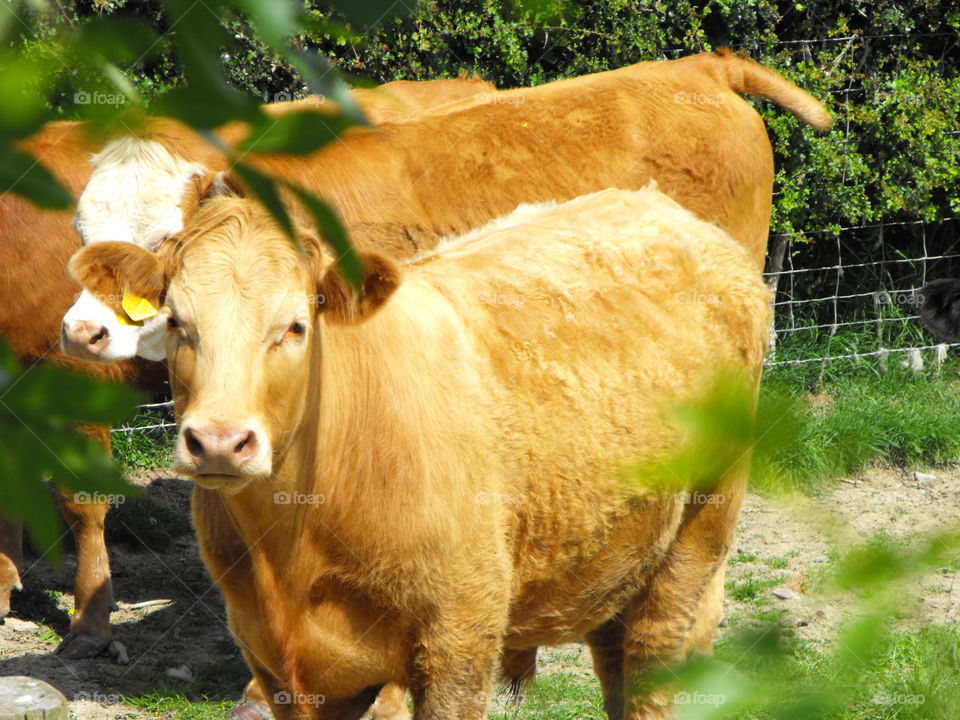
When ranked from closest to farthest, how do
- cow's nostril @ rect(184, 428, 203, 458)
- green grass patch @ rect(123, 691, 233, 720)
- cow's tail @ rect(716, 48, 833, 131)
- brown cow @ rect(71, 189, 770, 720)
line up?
cow's nostril @ rect(184, 428, 203, 458) < brown cow @ rect(71, 189, 770, 720) < green grass patch @ rect(123, 691, 233, 720) < cow's tail @ rect(716, 48, 833, 131)

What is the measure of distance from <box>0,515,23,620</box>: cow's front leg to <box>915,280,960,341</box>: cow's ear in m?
4.34

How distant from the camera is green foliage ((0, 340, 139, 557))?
0.66 m

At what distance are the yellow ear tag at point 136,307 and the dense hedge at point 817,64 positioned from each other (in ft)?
14.4

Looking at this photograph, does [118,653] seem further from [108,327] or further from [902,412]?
[902,412]

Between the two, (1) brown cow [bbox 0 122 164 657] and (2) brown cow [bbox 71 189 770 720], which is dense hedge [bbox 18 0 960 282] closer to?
(1) brown cow [bbox 0 122 164 657]

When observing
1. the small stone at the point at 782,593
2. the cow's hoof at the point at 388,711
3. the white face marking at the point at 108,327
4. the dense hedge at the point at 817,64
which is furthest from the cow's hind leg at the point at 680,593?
the dense hedge at the point at 817,64

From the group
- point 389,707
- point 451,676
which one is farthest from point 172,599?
point 451,676

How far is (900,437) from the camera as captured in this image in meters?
6.90

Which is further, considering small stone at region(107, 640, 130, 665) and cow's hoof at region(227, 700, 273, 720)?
small stone at region(107, 640, 130, 665)

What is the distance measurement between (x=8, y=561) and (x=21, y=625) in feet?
0.99

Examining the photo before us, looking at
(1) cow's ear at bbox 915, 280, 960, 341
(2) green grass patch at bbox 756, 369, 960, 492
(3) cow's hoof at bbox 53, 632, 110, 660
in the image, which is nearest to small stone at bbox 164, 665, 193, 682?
(3) cow's hoof at bbox 53, 632, 110, 660

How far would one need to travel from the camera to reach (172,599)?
554 centimetres

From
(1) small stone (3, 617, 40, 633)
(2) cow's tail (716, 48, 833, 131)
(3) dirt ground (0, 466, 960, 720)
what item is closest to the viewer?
(3) dirt ground (0, 466, 960, 720)

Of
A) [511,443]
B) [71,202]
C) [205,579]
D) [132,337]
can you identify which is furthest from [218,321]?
[205,579]
